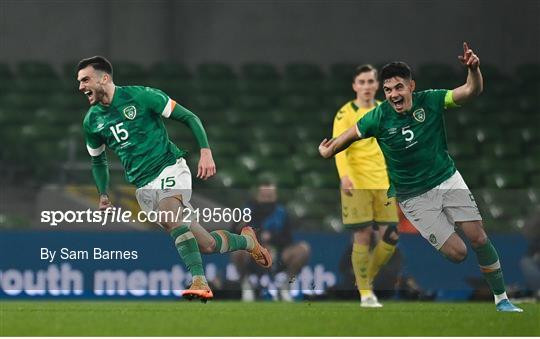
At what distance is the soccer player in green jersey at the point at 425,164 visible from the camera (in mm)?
10195

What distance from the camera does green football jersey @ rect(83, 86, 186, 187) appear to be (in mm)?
10336

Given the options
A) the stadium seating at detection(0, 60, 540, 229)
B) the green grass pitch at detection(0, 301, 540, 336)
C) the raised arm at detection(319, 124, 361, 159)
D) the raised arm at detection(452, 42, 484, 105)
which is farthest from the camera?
the stadium seating at detection(0, 60, 540, 229)

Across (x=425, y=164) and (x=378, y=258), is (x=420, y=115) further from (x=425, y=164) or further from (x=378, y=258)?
(x=378, y=258)

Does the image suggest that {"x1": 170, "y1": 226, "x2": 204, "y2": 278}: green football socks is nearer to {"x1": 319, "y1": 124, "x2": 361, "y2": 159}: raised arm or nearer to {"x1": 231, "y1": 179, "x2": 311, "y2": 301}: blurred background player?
{"x1": 231, "y1": 179, "x2": 311, "y2": 301}: blurred background player

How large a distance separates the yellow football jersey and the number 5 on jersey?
1896 millimetres

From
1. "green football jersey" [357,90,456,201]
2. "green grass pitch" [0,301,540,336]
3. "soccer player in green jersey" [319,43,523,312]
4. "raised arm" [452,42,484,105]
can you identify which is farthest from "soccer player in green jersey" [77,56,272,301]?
"raised arm" [452,42,484,105]

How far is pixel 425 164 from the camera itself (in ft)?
33.9

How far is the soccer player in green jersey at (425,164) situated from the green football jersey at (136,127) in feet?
3.89

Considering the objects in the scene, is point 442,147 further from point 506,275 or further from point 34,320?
point 34,320

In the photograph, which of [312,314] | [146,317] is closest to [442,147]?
[312,314]

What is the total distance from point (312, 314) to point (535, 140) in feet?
31.5

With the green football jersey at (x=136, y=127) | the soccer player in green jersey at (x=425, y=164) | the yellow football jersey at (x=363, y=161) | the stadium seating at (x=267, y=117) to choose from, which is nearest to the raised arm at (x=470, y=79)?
the soccer player in green jersey at (x=425, y=164)

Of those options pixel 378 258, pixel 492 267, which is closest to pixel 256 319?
pixel 492 267

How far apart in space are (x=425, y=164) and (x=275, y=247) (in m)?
1.63
